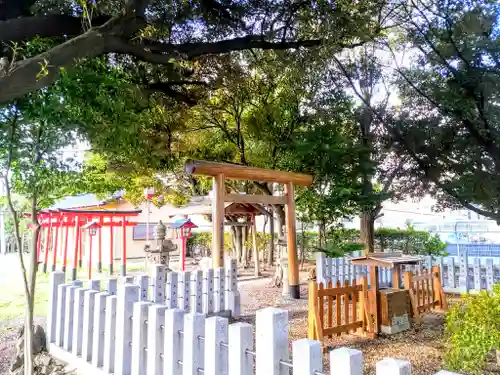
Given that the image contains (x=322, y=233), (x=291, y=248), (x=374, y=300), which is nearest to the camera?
(x=374, y=300)

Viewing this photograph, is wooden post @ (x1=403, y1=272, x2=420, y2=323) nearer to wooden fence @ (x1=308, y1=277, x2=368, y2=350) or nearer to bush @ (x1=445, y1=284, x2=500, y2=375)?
wooden fence @ (x1=308, y1=277, x2=368, y2=350)

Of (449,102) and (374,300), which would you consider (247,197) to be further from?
(449,102)

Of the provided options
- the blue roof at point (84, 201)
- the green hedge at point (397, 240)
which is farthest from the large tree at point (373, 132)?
the blue roof at point (84, 201)

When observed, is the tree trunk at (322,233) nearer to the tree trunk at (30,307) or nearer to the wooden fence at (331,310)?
the wooden fence at (331,310)

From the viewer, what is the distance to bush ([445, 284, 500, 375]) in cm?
300

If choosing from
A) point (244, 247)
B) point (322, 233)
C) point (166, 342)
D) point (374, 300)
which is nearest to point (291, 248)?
point (374, 300)

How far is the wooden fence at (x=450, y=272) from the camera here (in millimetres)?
8002

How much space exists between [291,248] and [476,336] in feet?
17.4

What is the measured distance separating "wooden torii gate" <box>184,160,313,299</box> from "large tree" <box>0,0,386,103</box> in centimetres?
168

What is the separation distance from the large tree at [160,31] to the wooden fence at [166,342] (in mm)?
1844

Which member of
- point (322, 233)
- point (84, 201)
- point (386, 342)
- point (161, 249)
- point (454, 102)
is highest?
point (454, 102)

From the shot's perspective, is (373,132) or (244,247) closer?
(373,132)

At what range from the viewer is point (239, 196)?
24.5 feet

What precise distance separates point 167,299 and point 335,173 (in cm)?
619
